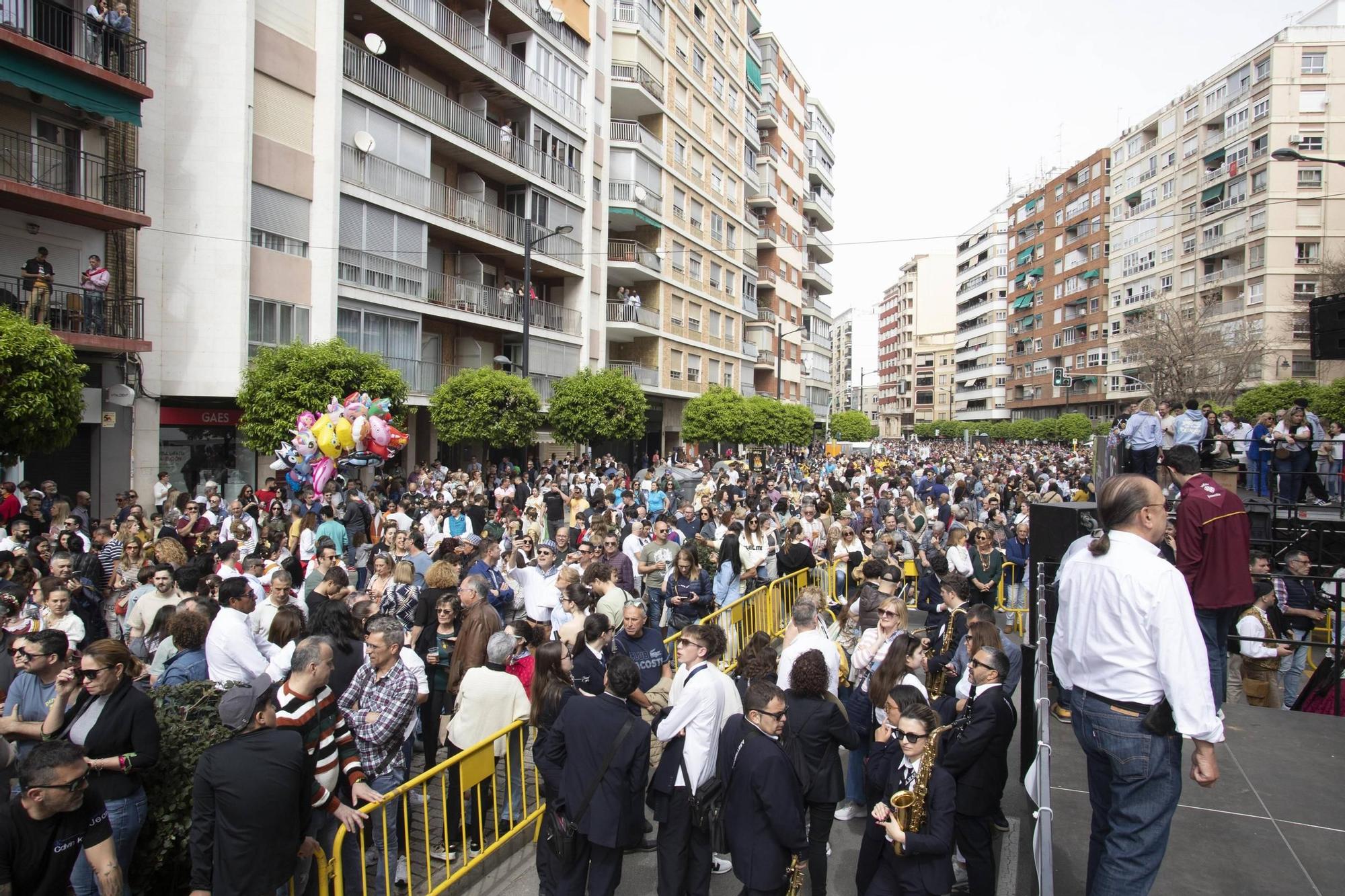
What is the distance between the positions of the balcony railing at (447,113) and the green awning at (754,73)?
82.5 ft

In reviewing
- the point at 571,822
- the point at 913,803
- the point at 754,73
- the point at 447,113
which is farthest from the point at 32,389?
the point at 754,73

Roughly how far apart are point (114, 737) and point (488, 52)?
2719 centimetres

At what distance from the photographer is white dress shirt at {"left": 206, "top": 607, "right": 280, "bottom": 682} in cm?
575

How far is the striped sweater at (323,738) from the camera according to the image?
4.19 meters

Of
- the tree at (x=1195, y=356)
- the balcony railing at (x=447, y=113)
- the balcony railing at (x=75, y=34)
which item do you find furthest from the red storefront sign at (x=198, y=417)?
the tree at (x=1195, y=356)

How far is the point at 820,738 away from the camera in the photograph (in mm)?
4887

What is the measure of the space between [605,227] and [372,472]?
18.2 meters

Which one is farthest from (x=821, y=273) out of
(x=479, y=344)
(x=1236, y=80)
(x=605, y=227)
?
(x=479, y=344)

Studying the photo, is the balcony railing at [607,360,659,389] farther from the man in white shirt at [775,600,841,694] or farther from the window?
the man in white shirt at [775,600,841,694]

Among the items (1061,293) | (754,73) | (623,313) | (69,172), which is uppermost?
(754,73)

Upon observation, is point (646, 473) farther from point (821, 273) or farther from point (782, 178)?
point (821, 273)

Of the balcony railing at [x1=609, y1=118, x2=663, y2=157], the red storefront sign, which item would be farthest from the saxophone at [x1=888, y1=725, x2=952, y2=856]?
the balcony railing at [x1=609, y1=118, x2=663, y2=157]

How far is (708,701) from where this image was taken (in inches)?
191

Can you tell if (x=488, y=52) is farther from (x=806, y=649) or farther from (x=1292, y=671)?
(x=1292, y=671)
